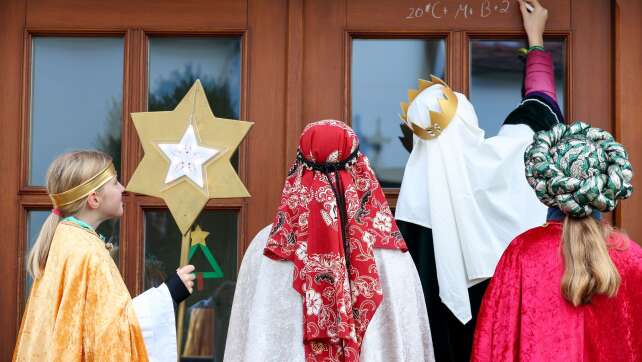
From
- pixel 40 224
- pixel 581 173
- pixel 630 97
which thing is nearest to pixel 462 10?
pixel 630 97

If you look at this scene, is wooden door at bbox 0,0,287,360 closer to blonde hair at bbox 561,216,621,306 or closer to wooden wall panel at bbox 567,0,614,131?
wooden wall panel at bbox 567,0,614,131

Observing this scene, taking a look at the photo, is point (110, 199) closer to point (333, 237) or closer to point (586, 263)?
point (333, 237)

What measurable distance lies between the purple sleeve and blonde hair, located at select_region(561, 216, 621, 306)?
34.8 inches

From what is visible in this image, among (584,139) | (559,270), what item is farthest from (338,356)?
(584,139)

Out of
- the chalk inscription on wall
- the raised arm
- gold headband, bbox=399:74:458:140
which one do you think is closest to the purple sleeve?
the raised arm

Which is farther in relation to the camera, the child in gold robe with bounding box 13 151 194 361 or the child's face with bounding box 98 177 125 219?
the child's face with bounding box 98 177 125 219

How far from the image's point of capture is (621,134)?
3750 millimetres

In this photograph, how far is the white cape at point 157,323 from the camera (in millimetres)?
3162

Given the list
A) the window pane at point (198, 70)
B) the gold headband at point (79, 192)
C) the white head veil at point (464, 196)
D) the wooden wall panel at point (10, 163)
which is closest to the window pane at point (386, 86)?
the white head veil at point (464, 196)

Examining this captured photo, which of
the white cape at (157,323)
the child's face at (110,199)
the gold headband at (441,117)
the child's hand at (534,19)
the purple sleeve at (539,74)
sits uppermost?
the child's hand at (534,19)

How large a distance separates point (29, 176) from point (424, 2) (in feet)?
5.19

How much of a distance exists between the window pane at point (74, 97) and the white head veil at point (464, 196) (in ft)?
3.63

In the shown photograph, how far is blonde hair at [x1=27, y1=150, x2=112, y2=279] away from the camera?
310cm

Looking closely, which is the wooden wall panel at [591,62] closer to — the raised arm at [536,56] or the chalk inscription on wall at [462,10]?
the raised arm at [536,56]
